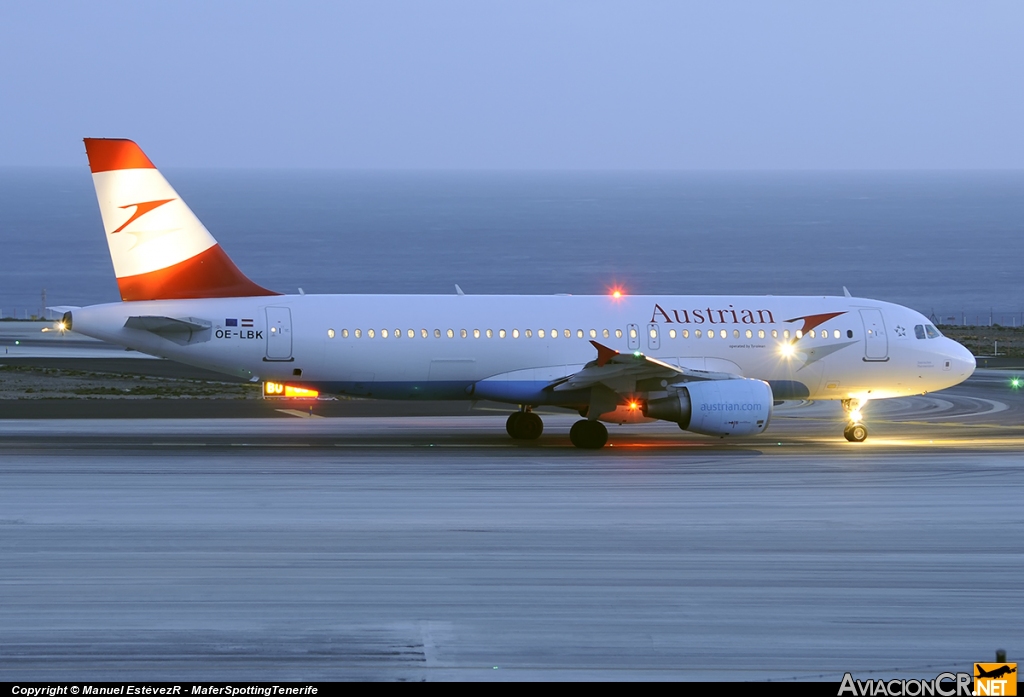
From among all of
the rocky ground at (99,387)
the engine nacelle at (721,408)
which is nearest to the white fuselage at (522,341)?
the engine nacelle at (721,408)

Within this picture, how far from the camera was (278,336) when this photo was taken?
27766 mm

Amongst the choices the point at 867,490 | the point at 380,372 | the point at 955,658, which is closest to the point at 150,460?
the point at 380,372

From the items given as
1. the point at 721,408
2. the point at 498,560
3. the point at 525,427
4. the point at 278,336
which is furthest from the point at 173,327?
the point at 498,560

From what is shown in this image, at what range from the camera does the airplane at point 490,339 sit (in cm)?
2750

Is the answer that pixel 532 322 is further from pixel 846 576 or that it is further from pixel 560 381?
pixel 846 576

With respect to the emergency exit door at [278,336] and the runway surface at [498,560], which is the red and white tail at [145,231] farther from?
the runway surface at [498,560]

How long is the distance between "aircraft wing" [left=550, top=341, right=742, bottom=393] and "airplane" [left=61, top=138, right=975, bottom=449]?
0.04 m

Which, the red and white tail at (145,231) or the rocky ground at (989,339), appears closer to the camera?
the red and white tail at (145,231)

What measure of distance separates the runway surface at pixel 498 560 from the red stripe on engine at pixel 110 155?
5767mm

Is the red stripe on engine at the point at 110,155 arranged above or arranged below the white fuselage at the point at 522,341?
above

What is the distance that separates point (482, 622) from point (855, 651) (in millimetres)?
3709

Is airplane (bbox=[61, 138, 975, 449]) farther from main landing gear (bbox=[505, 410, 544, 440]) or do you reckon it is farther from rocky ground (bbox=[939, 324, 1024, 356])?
rocky ground (bbox=[939, 324, 1024, 356])

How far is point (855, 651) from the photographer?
1286cm

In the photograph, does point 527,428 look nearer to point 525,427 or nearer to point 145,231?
point 525,427
